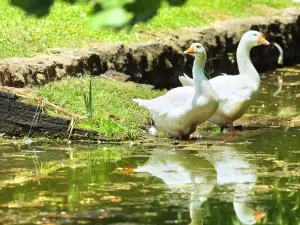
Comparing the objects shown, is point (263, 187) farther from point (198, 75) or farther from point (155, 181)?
point (198, 75)

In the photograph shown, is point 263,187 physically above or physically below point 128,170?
below

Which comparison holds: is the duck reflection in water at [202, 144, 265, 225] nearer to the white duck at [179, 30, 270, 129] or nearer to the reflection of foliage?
the white duck at [179, 30, 270, 129]

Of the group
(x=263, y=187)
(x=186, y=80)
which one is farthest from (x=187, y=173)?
(x=186, y=80)

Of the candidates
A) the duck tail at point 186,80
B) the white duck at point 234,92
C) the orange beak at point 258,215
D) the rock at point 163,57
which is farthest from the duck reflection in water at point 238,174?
the rock at point 163,57

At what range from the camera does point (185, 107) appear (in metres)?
8.79

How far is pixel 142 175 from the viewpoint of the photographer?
22.2 feet

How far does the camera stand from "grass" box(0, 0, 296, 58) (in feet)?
37.4

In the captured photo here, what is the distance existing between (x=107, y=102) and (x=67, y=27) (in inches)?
147

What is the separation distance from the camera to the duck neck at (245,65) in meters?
10.4

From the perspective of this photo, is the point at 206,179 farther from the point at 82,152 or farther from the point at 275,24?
the point at 275,24

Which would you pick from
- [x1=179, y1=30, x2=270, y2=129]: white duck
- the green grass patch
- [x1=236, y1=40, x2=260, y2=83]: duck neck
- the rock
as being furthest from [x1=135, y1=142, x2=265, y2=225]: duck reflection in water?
the rock

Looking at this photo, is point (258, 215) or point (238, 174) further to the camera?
point (238, 174)

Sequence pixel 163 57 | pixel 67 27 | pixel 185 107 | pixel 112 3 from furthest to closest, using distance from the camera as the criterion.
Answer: pixel 163 57 < pixel 67 27 < pixel 185 107 < pixel 112 3

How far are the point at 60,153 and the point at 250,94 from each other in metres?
3.28
